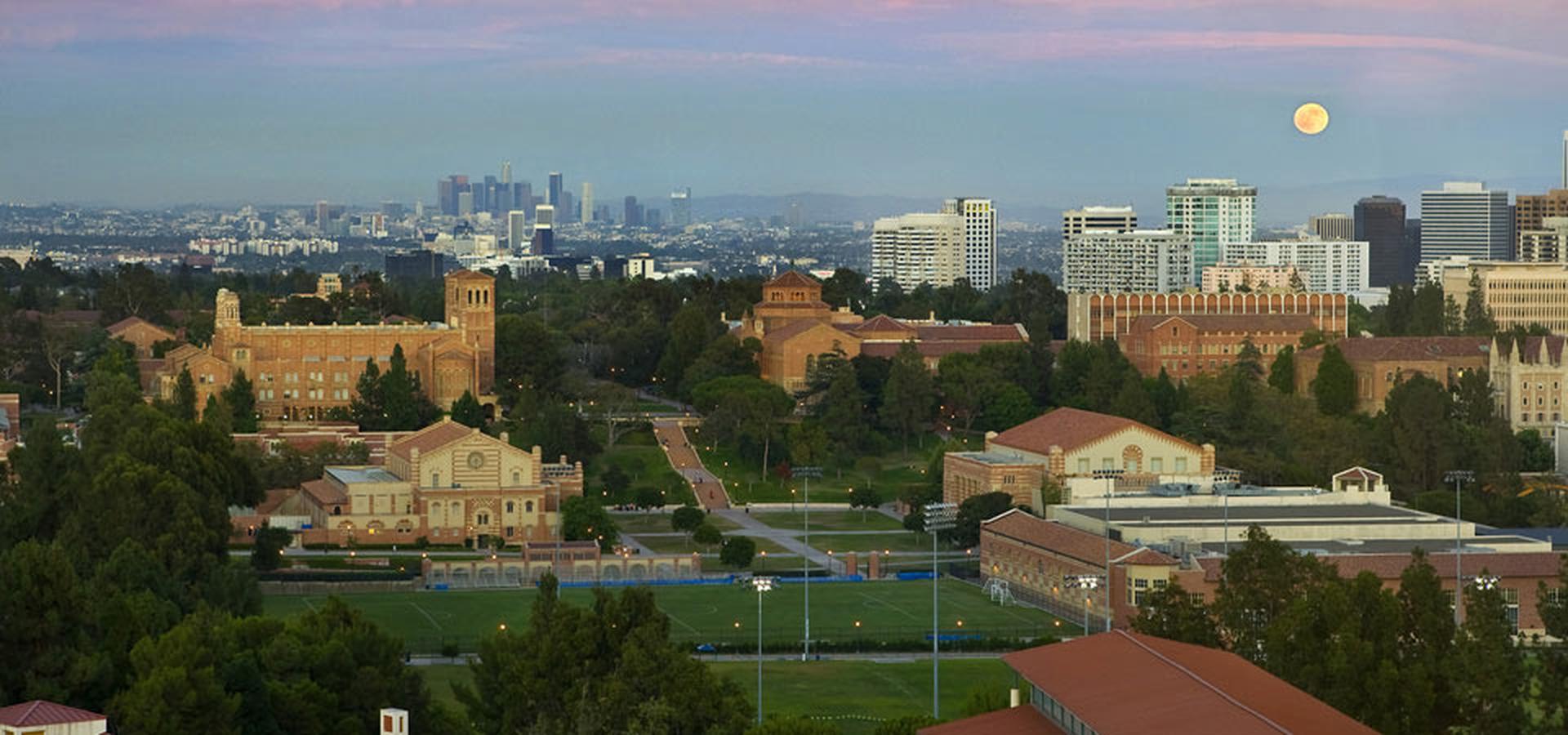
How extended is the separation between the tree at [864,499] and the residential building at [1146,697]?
46298mm

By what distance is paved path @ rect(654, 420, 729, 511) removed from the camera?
86.6 metres

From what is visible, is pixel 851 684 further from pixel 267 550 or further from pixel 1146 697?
pixel 1146 697

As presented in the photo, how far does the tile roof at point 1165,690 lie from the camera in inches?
1267

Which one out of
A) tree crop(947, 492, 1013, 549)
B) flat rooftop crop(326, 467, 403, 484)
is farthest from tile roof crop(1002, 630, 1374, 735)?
flat rooftop crop(326, 467, 403, 484)

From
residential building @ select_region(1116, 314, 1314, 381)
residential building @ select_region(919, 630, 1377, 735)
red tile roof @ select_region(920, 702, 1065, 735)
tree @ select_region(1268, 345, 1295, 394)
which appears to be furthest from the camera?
residential building @ select_region(1116, 314, 1314, 381)

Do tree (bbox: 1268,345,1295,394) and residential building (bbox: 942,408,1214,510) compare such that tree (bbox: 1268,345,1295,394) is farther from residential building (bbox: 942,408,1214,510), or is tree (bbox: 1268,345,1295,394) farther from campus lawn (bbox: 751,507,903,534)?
campus lawn (bbox: 751,507,903,534)

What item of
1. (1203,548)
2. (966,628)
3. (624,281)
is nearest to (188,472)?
(966,628)

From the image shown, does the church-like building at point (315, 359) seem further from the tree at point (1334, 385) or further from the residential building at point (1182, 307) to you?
the residential building at point (1182, 307)

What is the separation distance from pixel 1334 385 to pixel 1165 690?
6833cm

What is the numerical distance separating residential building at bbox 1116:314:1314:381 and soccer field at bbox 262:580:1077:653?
4523 centimetres

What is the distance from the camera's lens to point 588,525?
249 feet

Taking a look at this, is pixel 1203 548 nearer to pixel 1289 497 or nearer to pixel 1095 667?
pixel 1289 497

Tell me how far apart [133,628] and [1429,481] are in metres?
51.8

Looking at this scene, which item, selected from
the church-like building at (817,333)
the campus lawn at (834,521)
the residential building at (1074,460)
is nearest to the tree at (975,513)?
the residential building at (1074,460)
